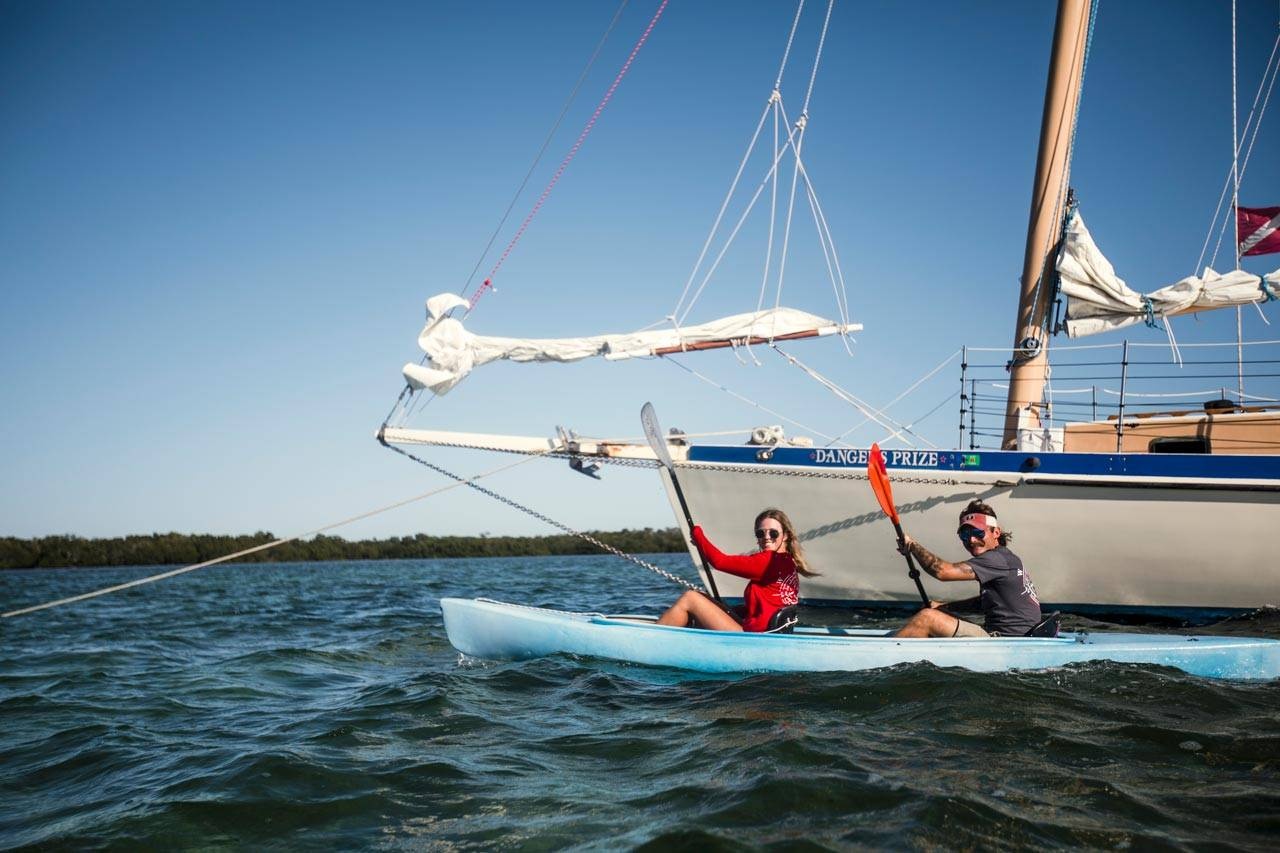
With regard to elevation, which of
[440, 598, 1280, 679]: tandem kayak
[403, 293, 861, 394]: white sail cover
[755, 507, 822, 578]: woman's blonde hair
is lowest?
[440, 598, 1280, 679]: tandem kayak

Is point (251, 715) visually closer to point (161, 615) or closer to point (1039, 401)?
point (161, 615)

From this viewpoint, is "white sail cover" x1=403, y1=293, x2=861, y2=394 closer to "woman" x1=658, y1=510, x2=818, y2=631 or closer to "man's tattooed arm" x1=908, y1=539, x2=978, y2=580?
"woman" x1=658, y1=510, x2=818, y2=631

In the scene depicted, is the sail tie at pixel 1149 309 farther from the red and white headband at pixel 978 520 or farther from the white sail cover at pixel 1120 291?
the red and white headband at pixel 978 520

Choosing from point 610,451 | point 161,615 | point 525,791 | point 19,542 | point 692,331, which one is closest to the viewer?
point 525,791

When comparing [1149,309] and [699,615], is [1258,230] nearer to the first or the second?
[1149,309]

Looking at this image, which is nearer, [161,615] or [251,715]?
[251,715]

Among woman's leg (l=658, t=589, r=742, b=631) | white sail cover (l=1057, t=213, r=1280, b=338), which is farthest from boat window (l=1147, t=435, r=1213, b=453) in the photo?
woman's leg (l=658, t=589, r=742, b=631)

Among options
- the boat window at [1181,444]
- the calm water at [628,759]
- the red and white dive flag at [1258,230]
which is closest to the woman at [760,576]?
the calm water at [628,759]

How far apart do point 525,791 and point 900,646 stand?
3.24 meters

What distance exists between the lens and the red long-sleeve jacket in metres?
6.21

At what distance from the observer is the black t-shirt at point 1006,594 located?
234 inches

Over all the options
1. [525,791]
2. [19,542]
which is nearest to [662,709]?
[525,791]

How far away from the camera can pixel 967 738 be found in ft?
14.0

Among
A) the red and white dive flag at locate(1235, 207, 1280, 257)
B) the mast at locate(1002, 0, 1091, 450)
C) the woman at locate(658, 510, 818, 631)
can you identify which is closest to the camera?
the woman at locate(658, 510, 818, 631)
